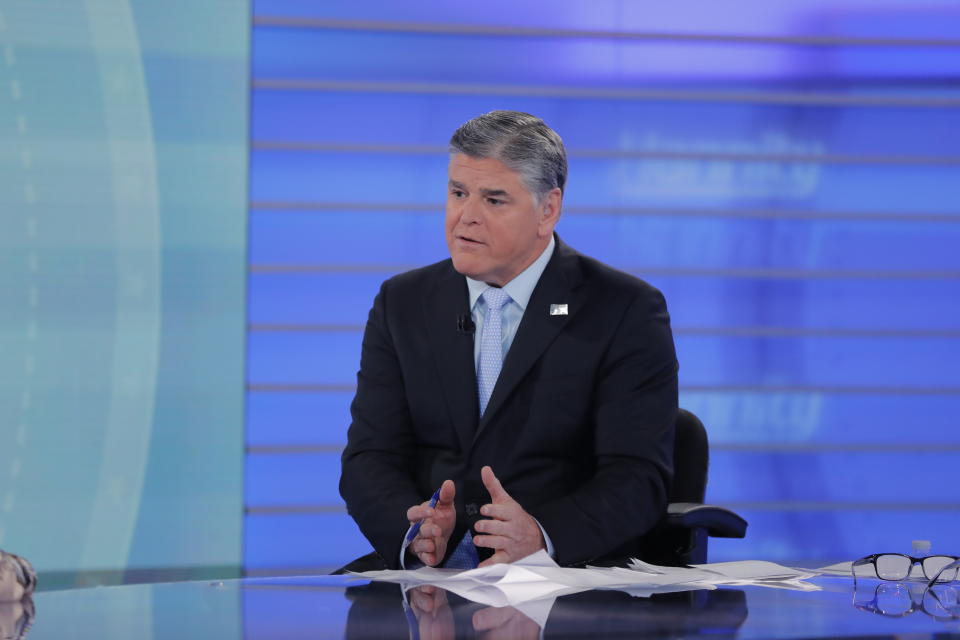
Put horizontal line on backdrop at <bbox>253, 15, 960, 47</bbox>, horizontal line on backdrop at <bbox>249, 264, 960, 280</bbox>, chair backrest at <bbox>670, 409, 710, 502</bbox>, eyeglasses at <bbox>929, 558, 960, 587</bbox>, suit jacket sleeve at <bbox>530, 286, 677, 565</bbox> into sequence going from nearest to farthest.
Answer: eyeglasses at <bbox>929, 558, 960, 587</bbox>, suit jacket sleeve at <bbox>530, 286, 677, 565</bbox>, chair backrest at <bbox>670, 409, 710, 502</bbox>, horizontal line on backdrop at <bbox>253, 15, 960, 47</bbox>, horizontal line on backdrop at <bbox>249, 264, 960, 280</bbox>

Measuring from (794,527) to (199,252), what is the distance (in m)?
2.68

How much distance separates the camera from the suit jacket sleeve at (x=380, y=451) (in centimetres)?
210

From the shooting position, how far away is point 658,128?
482 centimetres

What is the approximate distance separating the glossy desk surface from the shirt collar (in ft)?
2.74

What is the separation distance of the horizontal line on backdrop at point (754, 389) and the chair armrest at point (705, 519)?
2.55 m

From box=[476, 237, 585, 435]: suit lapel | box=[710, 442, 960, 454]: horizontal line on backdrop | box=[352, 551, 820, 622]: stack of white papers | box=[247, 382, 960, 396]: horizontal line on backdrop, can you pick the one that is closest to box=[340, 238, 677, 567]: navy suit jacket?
box=[476, 237, 585, 435]: suit lapel

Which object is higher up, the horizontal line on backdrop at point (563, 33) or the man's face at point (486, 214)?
the horizontal line on backdrop at point (563, 33)

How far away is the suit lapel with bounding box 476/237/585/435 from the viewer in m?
2.16

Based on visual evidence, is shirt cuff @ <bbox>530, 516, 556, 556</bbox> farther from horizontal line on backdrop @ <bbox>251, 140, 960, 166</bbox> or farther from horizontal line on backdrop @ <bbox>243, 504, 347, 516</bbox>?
horizontal line on backdrop @ <bbox>251, 140, 960, 166</bbox>

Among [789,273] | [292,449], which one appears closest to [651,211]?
[789,273]

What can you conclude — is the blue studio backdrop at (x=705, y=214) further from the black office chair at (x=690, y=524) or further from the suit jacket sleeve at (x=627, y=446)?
the suit jacket sleeve at (x=627, y=446)

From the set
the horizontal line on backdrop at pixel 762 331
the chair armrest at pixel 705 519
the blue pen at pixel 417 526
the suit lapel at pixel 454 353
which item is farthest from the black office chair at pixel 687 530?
the horizontal line on backdrop at pixel 762 331

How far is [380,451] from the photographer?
2.25 m

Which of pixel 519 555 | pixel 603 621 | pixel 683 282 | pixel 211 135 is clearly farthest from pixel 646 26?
pixel 603 621
